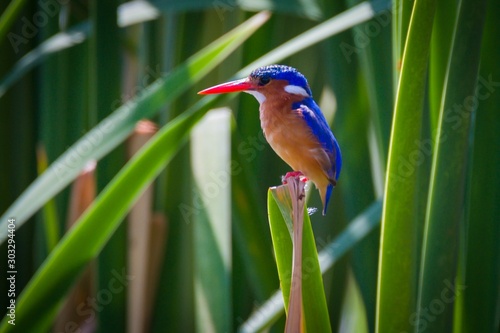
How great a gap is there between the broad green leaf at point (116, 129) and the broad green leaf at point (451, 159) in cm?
39

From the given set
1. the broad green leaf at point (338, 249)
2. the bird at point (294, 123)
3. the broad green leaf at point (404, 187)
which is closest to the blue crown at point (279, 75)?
the bird at point (294, 123)

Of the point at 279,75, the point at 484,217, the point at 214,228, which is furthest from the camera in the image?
the point at 214,228

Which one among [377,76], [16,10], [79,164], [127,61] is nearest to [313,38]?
[377,76]

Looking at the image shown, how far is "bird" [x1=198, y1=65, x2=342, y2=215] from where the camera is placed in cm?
92

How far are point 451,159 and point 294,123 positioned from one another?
0.82ft

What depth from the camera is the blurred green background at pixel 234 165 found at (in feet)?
3.28

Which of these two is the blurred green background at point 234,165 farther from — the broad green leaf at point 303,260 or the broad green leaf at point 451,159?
the broad green leaf at point 303,260

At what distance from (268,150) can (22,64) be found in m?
0.64

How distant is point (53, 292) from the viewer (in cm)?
122

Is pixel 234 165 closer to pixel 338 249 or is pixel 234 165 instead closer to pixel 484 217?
pixel 338 249

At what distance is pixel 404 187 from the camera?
938mm

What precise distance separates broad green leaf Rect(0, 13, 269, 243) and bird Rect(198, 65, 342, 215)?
0.82 ft

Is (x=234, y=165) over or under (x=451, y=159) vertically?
over

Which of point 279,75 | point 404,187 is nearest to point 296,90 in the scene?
point 279,75
